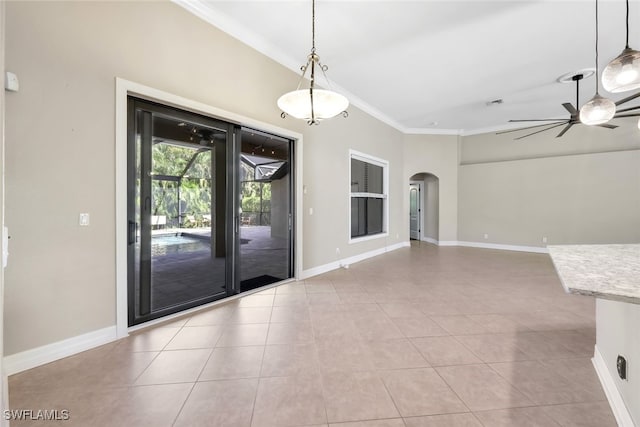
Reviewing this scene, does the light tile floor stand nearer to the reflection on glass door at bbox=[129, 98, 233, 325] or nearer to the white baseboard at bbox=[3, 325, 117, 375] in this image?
the white baseboard at bbox=[3, 325, 117, 375]

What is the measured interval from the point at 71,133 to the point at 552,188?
30.5 ft

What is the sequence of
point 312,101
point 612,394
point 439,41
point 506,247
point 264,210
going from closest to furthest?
point 612,394, point 312,101, point 439,41, point 264,210, point 506,247

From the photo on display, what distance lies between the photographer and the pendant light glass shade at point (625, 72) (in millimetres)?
1811

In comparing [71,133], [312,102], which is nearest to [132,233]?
[71,133]

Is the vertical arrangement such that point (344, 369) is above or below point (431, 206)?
below

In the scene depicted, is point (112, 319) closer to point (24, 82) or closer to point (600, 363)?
point (24, 82)

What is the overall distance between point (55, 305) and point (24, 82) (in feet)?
5.68

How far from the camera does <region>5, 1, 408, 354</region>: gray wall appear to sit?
6.45 ft

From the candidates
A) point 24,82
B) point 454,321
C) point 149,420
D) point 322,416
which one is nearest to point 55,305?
point 149,420

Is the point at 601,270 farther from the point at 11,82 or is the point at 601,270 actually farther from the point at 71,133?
the point at 11,82

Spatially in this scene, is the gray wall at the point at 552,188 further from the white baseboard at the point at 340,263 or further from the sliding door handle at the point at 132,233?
the sliding door handle at the point at 132,233

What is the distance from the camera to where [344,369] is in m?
2.03

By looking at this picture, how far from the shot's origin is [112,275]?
7.95 feet

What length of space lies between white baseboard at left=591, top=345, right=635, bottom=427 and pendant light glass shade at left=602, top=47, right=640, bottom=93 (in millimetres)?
1962
